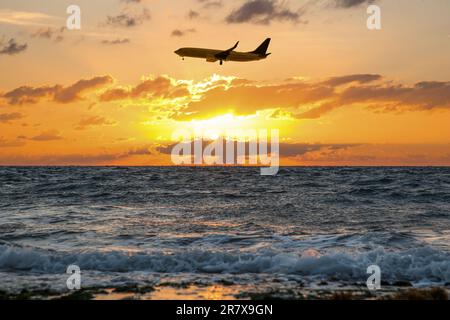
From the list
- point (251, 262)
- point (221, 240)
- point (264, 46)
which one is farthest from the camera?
point (264, 46)

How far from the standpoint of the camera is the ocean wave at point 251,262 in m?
17.5

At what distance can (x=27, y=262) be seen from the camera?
18.7m

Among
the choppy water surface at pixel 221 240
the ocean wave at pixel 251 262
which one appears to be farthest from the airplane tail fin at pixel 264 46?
the ocean wave at pixel 251 262

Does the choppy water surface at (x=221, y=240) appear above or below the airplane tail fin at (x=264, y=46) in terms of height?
below

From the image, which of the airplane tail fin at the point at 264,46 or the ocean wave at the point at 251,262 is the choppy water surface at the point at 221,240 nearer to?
the ocean wave at the point at 251,262

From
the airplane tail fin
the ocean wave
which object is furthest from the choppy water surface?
the airplane tail fin

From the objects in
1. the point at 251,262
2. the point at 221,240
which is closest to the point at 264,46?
the point at 221,240

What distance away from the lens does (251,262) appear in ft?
60.7

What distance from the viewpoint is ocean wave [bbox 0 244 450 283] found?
17469mm

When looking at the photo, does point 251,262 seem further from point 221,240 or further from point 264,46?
point 264,46

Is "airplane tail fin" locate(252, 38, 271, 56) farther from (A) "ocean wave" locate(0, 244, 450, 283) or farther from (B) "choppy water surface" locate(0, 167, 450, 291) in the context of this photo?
(A) "ocean wave" locate(0, 244, 450, 283)
